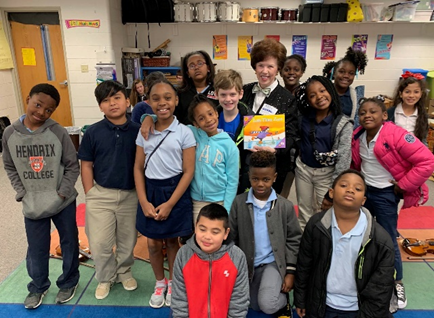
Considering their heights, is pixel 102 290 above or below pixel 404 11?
below

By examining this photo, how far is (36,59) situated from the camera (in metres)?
5.66

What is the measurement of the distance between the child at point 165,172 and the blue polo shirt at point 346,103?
139 cm

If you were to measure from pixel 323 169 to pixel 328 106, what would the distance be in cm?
41

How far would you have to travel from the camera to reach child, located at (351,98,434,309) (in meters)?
1.98

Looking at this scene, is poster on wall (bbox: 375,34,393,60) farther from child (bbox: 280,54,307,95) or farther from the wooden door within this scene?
the wooden door

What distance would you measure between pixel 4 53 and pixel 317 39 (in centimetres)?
524

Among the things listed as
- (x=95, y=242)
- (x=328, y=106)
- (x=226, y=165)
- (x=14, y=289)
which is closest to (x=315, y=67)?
(x=328, y=106)

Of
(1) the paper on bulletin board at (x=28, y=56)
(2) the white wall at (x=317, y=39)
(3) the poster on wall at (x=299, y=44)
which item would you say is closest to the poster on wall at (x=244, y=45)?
(2) the white wall at (x=317, y=39)

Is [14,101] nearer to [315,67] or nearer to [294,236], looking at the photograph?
[315,67]

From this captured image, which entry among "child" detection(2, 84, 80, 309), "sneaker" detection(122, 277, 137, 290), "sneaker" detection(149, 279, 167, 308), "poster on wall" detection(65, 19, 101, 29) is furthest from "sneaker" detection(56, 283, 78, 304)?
"poster on wall" detection(65, 19, 101, 29)

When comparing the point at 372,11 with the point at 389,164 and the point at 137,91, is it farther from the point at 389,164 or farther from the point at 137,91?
the point at 389,164

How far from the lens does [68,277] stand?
223 centimetres

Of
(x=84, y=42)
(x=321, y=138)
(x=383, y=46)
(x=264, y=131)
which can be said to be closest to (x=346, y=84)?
(x=321, y=138)

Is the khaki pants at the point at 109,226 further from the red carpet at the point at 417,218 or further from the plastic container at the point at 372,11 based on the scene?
the plastic container at the point at 372,11
